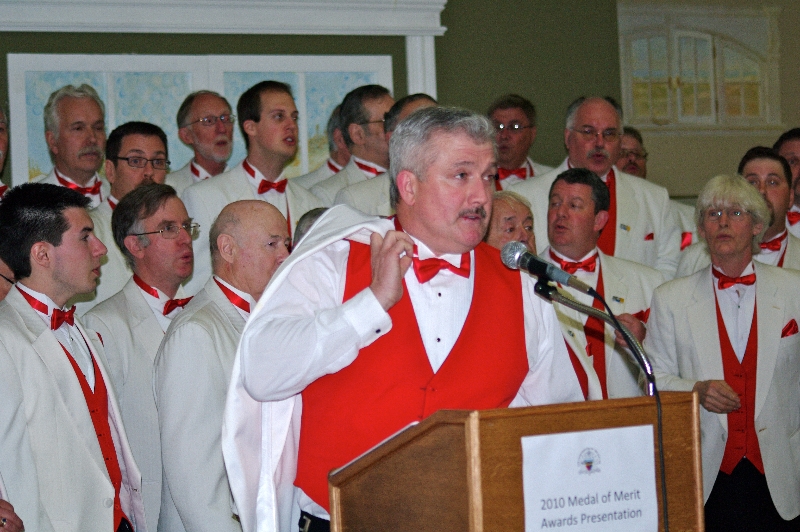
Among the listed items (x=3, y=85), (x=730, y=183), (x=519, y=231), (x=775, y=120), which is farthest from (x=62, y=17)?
(x=775, y=120)

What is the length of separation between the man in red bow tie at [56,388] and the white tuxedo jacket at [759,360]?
2.23 m

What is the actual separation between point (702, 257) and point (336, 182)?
2061 millimetres

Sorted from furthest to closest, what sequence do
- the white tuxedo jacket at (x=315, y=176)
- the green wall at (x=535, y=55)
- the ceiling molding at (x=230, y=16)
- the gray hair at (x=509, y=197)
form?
1. the green wall at (x=535, y=55)
2. the white tuxedo jacket at (x=315, y=176)
3. the ceiling molding at (x=230, y=16)
4. the gray hair at (x=509, y=197)

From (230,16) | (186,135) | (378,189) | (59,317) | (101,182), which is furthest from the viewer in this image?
(230,16)

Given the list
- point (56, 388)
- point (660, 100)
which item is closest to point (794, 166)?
point (56, 388)

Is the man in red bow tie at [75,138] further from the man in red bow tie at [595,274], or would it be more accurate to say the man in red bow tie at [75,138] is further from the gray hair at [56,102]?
the man in red bow tie at [595,274]

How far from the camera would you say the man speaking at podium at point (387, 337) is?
250 centimetres

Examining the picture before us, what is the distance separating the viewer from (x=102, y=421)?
355 centimetres

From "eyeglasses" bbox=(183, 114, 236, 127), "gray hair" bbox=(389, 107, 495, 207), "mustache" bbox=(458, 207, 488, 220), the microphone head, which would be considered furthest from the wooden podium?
"eyeglasses" bbox=(183, 114, 236, 127)

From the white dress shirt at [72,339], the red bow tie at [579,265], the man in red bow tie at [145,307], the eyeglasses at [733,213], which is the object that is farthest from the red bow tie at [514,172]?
the white dress shirt at [72,339]

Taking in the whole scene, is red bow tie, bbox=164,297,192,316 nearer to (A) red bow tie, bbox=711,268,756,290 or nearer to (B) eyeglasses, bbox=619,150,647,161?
(A) red bow tie, bbox=711,268,756,290

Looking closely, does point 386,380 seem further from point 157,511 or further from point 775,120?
point 775,120

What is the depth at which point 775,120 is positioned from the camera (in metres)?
11.9

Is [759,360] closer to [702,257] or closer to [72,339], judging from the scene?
[702,257]
